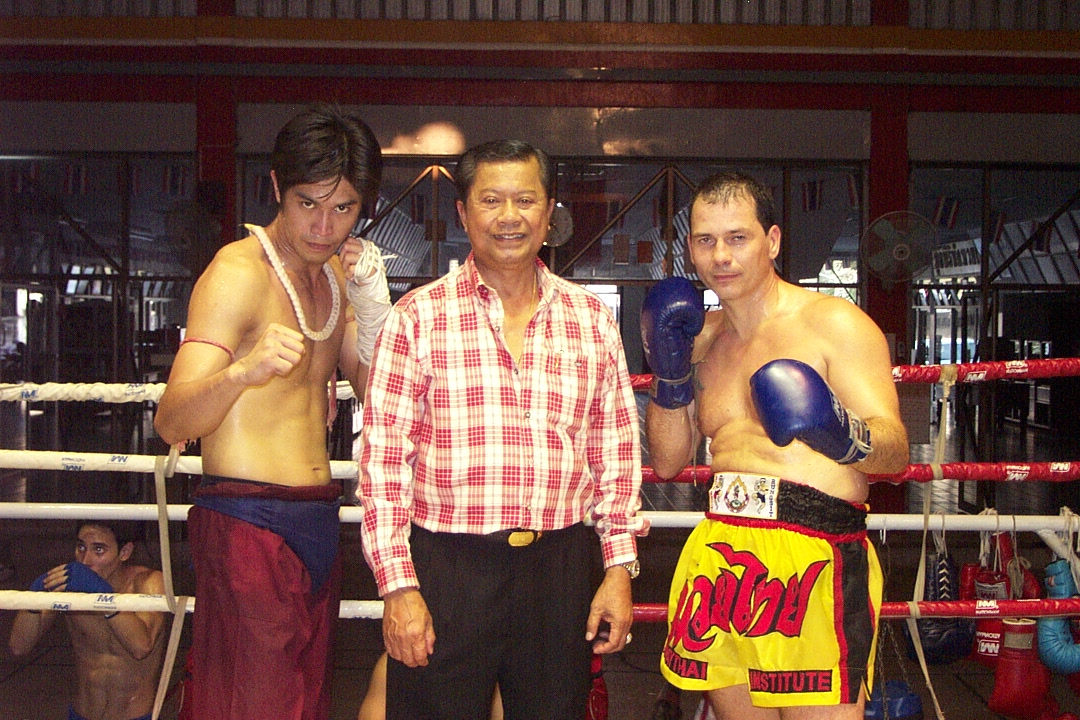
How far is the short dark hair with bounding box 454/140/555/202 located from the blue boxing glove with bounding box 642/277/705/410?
13.1 inches

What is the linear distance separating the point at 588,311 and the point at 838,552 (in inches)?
27.7

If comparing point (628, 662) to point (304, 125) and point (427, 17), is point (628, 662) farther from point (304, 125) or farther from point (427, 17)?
point (427, 17)

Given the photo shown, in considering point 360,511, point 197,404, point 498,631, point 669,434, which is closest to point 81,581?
point 360,511

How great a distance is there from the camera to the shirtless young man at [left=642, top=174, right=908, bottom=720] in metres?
1.78

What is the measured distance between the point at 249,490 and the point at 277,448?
0.33 ft

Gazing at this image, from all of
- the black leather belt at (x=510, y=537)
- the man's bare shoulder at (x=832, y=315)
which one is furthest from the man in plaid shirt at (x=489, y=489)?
the man's bare shoulder at (x=832, y=315)

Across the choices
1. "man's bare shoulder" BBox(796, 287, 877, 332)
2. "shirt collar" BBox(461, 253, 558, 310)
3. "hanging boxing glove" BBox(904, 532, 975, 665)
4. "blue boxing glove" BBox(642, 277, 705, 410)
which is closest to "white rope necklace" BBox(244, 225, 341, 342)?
"shirt collar" BBox(461, 253, 558, 310)

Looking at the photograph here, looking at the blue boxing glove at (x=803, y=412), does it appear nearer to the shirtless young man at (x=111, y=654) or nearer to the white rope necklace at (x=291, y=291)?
the white rope necklace at (x=291, y=291)

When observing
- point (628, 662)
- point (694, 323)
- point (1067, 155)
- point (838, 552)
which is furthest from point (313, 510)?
point (1067, 155)

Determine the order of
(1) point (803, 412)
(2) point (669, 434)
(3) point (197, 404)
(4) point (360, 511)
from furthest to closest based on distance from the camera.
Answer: (4) point (360, 511), (2) point (669, 434), (3) point (197, 404), (1) point (803, 412)

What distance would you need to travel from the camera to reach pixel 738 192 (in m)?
1.90

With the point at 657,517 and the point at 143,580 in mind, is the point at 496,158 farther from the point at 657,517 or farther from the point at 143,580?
the point at 143,580

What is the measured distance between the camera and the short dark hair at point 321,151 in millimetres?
1809

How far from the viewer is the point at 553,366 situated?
5.74 ft
